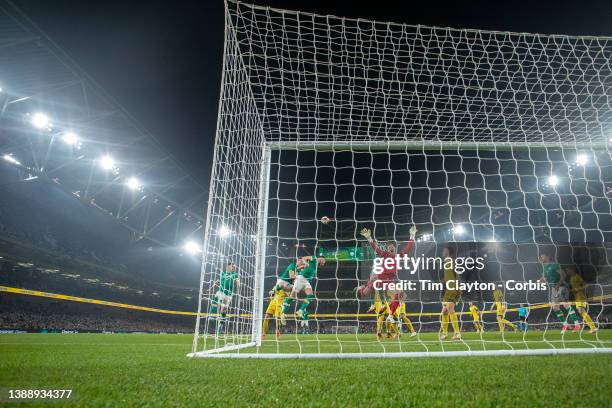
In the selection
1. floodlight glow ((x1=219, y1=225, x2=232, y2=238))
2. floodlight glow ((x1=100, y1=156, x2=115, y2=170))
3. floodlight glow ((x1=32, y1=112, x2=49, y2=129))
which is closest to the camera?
floodlight glow ((x1=219, y1=225, x2=232, y2=238))

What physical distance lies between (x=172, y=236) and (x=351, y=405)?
24508mm

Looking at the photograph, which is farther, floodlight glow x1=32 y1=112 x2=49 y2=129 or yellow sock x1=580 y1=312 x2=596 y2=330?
floodlight glow x1=32 y1=112 x2=49 y2=129

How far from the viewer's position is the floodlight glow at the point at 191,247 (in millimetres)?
23862

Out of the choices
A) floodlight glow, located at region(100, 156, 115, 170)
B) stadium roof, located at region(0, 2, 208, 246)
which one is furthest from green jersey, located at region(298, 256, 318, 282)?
floodlight glow, located at region(100, 156, 115, 170)

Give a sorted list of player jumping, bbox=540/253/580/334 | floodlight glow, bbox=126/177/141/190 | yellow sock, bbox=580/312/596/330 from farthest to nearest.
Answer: floodlight glow, bbox=126/177/141/190
player jumping, bbox=540/253/580/334
yellow sock, bbox=580/312/596/330

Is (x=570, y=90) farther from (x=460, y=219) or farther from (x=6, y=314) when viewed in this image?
(x=6, y=314)

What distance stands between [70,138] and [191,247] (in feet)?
39.9

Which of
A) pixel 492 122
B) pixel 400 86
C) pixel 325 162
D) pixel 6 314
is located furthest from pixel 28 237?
pixel 492 122

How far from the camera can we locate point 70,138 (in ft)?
45.3

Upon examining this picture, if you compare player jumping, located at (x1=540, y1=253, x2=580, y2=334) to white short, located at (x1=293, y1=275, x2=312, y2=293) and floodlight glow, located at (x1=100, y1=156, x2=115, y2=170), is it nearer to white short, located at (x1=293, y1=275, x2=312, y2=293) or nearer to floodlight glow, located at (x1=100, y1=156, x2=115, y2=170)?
white short, located at (x1=293, y1=275, x2=312, y2=293)

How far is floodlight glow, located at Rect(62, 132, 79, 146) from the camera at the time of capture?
44.6 ft

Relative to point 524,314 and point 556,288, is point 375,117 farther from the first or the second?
point 524,314

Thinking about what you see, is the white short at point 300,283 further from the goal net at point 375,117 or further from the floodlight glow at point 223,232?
the floodlight glow at point 223,232

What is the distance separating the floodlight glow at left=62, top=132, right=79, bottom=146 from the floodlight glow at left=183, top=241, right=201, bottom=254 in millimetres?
10990
